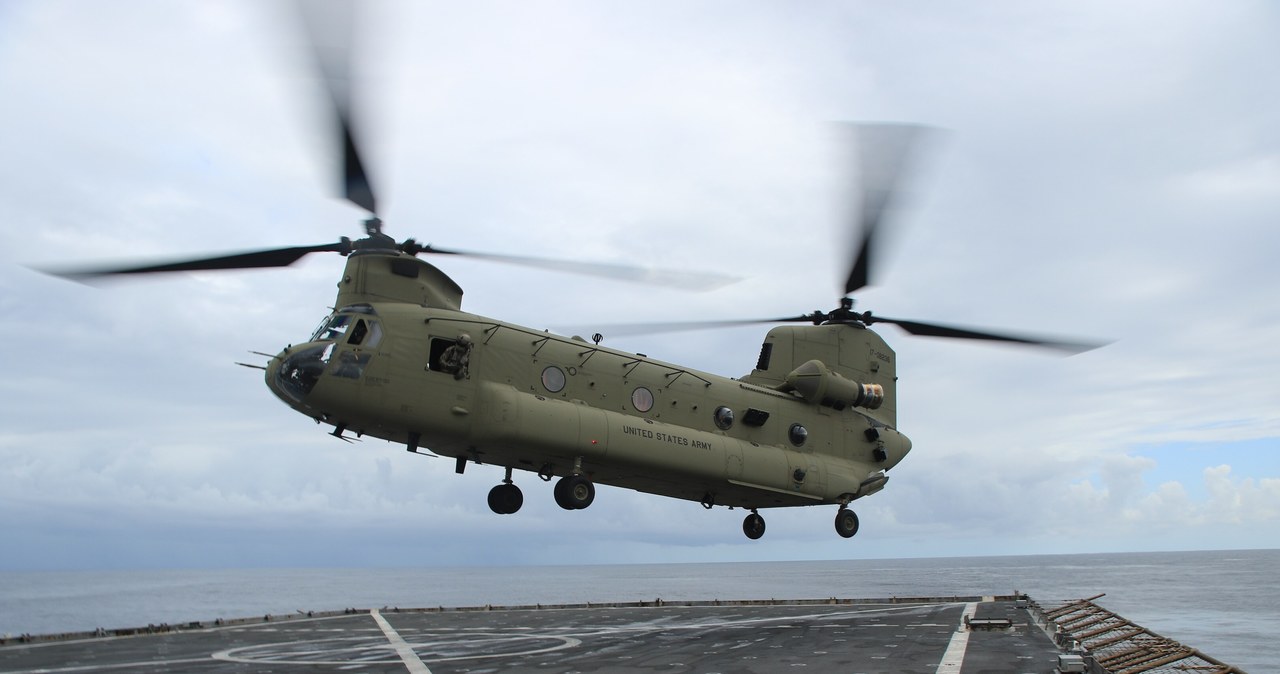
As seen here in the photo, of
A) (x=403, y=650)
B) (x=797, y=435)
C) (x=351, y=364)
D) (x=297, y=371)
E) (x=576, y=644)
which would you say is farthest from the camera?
(x=576, y=644)

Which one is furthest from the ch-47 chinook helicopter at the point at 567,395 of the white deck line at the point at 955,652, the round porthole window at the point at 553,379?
the white deck line at the point at 955,652

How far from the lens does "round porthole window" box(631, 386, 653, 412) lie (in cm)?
2125

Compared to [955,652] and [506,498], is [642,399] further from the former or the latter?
[955,652]

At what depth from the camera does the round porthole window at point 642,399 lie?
21250 mm

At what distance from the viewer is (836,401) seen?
2483 centimetres

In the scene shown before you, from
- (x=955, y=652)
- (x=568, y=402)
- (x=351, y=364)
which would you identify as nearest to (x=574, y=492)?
(x=568, y=402)

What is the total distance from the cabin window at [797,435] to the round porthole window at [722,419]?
80.4 inches

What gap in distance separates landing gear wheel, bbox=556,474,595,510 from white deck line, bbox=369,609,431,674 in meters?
6.05

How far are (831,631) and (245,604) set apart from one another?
11399 centimetres

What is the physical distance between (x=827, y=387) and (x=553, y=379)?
796 centimetres

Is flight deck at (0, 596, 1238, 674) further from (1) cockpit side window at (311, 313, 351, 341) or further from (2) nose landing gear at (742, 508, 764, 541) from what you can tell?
(1) cockpit side window at (311, 313, 351, 341)

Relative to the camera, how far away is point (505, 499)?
2120 cm

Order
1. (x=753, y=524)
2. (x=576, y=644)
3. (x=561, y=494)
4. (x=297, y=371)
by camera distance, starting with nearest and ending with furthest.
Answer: (x=297, y=371) < (x=561, y=494) < (x=753, y=524) < (x=576, y=644)

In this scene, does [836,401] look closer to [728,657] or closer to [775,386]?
[775,386]
